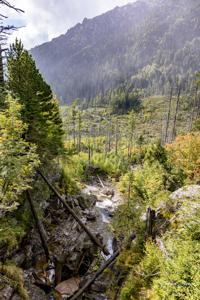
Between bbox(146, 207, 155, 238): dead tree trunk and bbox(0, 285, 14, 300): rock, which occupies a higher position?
bbox(146, 207, 155, 238): dead tree trunk

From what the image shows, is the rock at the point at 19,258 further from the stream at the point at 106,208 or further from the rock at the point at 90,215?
the rock at the point at 90,215

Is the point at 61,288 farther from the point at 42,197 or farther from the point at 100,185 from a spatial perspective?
the point at 100,185

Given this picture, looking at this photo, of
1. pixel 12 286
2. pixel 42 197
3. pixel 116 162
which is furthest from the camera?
pixel 116 162

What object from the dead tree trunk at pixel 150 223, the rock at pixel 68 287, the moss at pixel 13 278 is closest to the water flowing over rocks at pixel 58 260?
the rock at pixel 68 287

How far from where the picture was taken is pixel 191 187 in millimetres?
13445

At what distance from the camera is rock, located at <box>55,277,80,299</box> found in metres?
15.5

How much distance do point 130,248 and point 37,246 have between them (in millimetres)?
7799

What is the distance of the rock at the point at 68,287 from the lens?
15525mm

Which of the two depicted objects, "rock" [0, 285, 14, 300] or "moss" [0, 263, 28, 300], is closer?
"rock" [0, 285, 14, 300]

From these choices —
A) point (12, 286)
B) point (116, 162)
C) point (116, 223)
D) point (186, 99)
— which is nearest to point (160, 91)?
point (186, 99)

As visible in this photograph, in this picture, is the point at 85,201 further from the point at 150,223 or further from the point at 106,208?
the point at 150,223

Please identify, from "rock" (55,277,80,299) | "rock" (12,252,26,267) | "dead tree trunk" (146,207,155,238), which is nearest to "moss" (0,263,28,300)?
"rock" (12,252,26,267)

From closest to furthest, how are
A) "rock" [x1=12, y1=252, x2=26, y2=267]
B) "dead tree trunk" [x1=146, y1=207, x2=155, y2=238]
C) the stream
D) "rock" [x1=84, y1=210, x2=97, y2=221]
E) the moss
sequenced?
the moss, "dead tree trunk" [x1=146, y1=207, x2=155, y2=238], "rock" [x1=12, y1=252, x2=26, y2=267], the stream, "rock" [x1=84, y1=210, x2=97, y2=221]

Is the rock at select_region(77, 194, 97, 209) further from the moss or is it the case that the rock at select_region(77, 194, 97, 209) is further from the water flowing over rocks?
the moss
